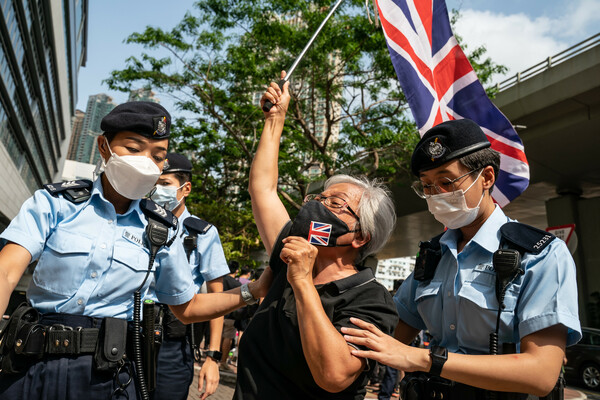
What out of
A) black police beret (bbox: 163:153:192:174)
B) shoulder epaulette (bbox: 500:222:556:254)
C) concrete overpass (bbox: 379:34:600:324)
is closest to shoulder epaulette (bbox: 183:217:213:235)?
black police beret (bbox: 163:153:192:174)

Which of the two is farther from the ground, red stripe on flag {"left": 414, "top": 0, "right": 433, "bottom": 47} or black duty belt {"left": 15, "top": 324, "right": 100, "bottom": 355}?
red stripe on flag {"left": 414, "top": 0, "right": 433, "bottom": 47}

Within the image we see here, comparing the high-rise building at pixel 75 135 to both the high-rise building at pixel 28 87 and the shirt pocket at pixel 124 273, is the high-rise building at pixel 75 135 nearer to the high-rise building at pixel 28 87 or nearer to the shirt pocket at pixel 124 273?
the high-rise building at pixel 28 87

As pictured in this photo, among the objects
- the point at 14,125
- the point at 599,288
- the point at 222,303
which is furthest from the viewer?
the point at 14,125

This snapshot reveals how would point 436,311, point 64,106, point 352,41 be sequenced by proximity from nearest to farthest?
point 436,311, point 352,41, point 64,106

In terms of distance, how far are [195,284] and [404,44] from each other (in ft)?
7.84

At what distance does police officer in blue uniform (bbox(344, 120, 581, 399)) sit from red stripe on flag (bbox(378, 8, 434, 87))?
1.59 m

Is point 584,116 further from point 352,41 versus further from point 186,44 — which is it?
point 186,44

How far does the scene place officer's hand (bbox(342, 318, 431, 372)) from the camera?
1813mm

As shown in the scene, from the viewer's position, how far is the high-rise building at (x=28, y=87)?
80.7 ft

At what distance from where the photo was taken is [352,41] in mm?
12156

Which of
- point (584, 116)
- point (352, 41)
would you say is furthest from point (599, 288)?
point (352, 41)

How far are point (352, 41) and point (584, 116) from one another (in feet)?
21.3

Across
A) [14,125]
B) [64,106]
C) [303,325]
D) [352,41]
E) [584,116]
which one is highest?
[64,106]

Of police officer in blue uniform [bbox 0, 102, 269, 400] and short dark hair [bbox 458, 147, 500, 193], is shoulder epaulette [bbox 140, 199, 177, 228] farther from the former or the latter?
short dark hair [bbox 458, 147, 500, 193]
